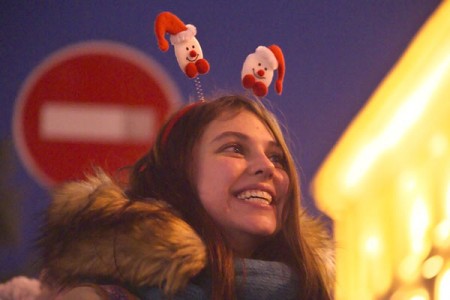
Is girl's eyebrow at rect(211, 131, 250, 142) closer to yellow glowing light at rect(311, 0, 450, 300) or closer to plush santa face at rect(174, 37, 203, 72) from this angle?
plush santa face at rect(174, 37, 203, 72)

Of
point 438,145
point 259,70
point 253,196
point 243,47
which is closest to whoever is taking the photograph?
point 253,196

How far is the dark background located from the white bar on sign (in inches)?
3.8

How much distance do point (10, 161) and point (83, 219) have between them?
510mm

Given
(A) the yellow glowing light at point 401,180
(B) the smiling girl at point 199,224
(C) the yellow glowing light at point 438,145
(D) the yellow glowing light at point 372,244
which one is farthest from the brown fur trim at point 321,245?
(C) the yellow glowing light at point 438,145

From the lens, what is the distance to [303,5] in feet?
5.52

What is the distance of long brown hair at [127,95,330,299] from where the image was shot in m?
1.03

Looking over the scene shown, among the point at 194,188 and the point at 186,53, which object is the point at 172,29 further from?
the point at 194,188

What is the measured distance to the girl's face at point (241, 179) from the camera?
3.42 feet

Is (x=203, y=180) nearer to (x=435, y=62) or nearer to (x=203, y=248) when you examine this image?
(x=203, y=248)

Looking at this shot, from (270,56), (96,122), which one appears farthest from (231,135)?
(96,122)

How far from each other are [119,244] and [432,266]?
1.13 meters

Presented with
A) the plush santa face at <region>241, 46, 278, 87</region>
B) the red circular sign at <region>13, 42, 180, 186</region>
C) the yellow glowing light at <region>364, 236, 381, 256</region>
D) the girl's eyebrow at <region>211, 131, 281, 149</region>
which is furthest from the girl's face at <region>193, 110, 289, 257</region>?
the yellow glowing light at <region>364, 236, 381, 256</region>

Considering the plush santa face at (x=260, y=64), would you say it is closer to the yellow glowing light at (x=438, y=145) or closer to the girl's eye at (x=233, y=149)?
the girl's eye at (x=233, y=149)

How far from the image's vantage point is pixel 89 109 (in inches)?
56.2
